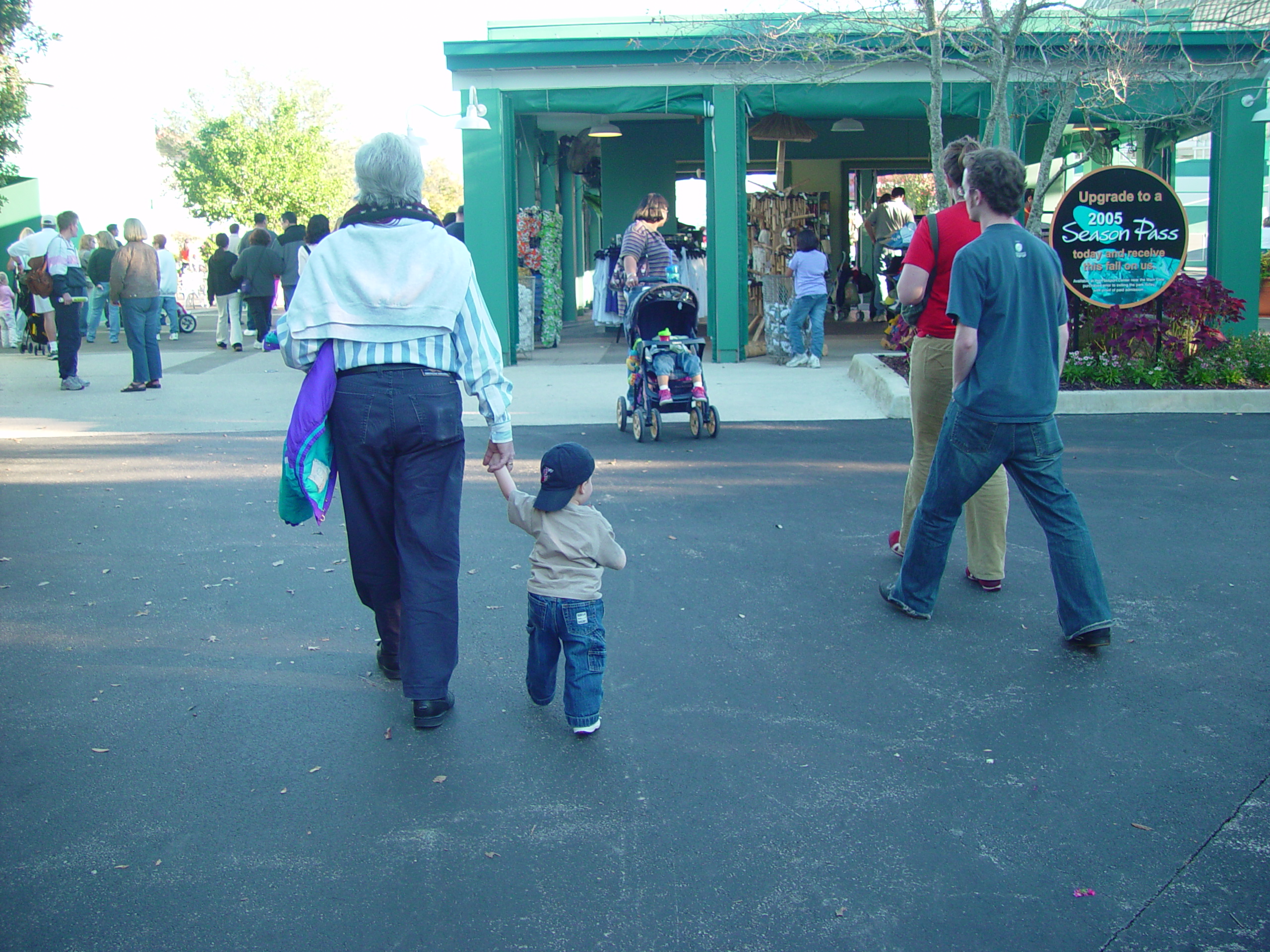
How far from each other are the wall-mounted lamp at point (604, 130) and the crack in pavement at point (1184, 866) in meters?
15.8

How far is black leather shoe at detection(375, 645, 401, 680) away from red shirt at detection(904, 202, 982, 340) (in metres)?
2.70

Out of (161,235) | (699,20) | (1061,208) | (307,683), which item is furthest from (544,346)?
(307,683)

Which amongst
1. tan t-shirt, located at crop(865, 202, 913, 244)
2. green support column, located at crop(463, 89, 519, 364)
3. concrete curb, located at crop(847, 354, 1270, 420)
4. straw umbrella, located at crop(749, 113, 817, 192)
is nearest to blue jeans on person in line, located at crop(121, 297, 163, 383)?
green support column, located at crop(463, 89, 519, 364)

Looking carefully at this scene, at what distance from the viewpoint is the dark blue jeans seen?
3.71 metres

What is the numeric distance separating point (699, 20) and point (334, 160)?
4295 centimetres

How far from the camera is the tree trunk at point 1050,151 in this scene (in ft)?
36.8

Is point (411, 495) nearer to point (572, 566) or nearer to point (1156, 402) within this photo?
point (572, 566)

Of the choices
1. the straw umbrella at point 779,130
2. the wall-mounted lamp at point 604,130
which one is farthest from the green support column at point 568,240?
the straw umbrella at point 779,130

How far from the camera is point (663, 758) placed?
3688 mm

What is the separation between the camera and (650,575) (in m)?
5.66

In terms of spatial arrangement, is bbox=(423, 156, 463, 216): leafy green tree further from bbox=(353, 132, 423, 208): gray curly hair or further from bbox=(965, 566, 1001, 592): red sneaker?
bbox=(353, 132, 423, 208): gray curly hair

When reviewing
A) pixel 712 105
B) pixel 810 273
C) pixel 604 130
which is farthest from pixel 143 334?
pixel 604 130

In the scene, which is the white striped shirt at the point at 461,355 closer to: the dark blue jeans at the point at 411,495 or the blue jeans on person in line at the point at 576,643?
the dark blue jeans at the point at 411,495

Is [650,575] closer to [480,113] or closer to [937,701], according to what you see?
[937,701]
